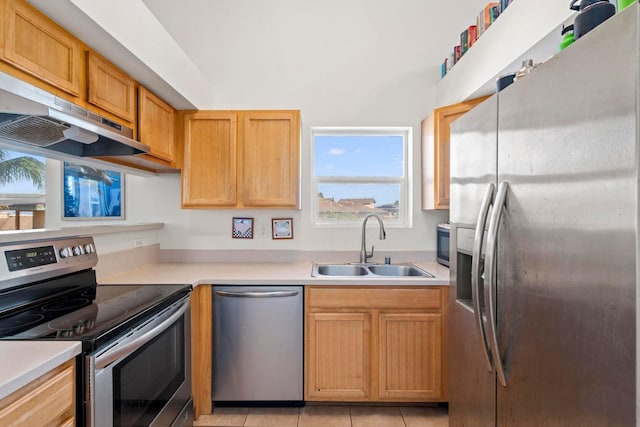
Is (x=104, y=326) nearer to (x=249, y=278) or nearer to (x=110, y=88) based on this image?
(x=249, y=278)

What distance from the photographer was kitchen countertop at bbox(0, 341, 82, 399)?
2.67ft

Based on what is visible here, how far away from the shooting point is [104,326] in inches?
46.3

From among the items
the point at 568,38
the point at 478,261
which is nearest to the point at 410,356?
the point at 478,261

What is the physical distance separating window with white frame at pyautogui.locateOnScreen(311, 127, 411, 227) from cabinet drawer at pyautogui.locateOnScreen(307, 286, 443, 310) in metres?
0.83

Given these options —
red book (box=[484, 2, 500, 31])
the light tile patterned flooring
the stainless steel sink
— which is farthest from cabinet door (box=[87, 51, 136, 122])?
red book (box=[484, 2, 500, 31])

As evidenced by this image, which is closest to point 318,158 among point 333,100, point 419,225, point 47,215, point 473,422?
point 333,100

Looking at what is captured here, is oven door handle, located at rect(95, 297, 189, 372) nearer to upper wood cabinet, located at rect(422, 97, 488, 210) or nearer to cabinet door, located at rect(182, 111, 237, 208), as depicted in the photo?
cabinet door, located at rect(182, 111, 237, 208)

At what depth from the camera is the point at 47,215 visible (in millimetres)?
1755

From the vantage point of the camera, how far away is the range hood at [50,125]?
1.04 metres

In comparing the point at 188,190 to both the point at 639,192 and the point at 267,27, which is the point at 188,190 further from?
the point at 639,192

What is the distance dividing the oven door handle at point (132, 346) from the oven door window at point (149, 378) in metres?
0.04

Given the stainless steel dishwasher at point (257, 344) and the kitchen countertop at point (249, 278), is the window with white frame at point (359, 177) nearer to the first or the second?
the kitchen countertop at point (249, 278)

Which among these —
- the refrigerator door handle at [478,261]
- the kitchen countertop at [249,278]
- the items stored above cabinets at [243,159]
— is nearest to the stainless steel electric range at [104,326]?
the kitchen countertop at [249,278]

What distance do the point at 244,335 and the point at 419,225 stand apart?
1.61 meters
